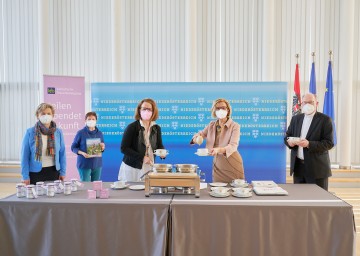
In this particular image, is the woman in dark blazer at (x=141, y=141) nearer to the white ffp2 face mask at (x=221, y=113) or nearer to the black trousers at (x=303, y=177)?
the white ffp2 face mask at (x=221, y=113)

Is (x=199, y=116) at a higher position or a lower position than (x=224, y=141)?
higher

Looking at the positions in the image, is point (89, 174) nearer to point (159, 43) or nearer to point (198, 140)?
point (198, 140)

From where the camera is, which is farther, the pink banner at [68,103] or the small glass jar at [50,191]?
the pink banner at [68,103]

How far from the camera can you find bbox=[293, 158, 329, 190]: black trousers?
3283mm

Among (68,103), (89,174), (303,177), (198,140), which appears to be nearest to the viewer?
(198,140)

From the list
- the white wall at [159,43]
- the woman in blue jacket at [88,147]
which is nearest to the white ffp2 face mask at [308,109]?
the woman in blue jacket at [88,147]

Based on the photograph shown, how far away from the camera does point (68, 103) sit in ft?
17.7

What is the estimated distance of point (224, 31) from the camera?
693cm

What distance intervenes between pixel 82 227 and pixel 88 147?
1.88m

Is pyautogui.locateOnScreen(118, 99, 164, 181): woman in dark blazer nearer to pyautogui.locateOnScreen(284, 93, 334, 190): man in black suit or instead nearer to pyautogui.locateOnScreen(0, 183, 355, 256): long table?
pyautogui.locateOnScreen(0, 183, 355, 256): long table

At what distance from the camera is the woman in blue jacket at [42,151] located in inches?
124

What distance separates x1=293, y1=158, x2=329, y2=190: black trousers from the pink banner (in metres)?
→ 3.57

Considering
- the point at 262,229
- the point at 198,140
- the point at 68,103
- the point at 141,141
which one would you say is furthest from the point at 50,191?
the point at 68,103

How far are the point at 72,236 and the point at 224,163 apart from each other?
154cm
